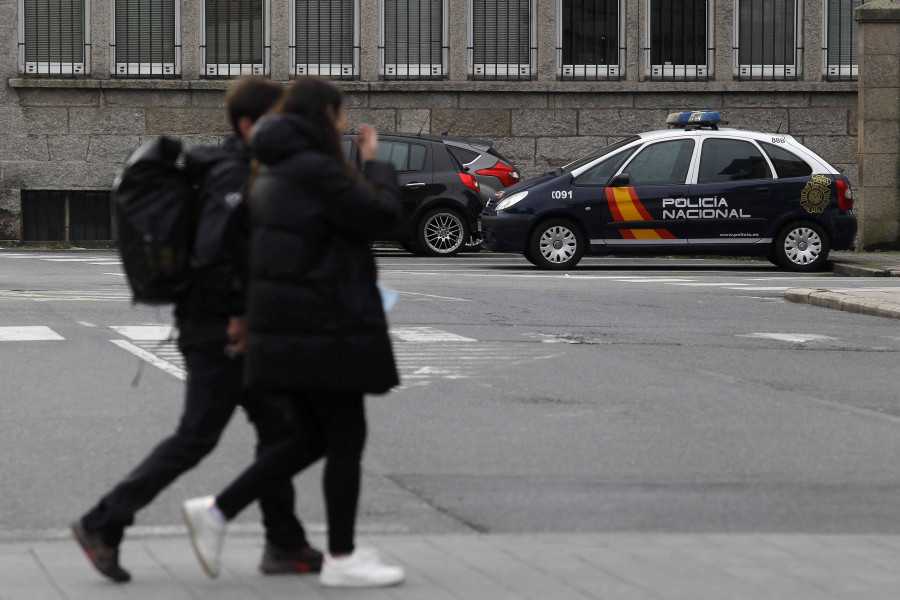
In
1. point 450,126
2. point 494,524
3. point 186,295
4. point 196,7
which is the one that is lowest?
point 494,524

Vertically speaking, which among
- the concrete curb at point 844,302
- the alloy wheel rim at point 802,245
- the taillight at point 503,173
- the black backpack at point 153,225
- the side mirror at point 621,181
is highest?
the taillight at point 503,173

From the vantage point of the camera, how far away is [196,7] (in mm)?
28562

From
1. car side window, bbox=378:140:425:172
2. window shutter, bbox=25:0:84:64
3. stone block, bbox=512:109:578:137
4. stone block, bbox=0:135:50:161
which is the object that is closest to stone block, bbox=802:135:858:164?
stone block, bbox=512:109:578:137

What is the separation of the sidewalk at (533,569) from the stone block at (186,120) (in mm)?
22960

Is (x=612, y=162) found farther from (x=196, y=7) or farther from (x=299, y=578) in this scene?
(x=299, y=578)

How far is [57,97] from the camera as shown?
2786 centimetres

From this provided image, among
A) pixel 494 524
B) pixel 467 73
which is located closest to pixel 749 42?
pixel 467 73

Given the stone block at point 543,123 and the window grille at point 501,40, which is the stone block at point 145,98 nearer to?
the window grille at point 501,40

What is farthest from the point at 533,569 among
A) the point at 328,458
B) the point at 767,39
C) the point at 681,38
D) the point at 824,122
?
the point at 767,39

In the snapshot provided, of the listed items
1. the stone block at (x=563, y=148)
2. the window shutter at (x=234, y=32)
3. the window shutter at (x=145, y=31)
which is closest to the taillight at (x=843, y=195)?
the stone block at (x=563, y=148)

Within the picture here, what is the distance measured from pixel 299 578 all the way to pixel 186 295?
0.91m

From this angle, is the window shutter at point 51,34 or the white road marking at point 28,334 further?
the window shutter at point 51,34

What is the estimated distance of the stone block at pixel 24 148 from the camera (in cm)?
2761

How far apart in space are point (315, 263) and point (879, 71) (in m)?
19.7
